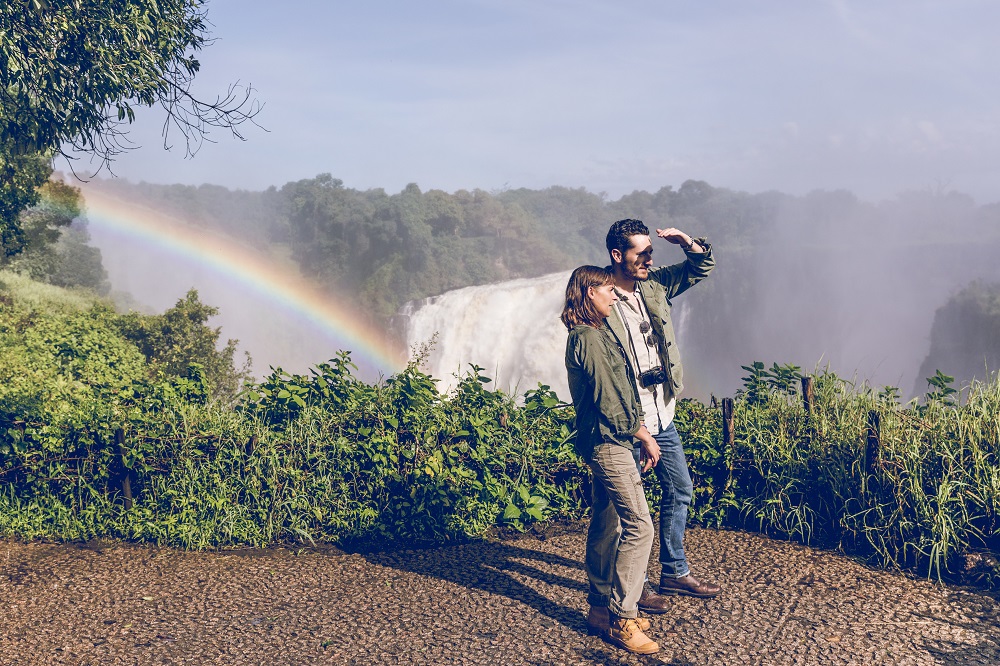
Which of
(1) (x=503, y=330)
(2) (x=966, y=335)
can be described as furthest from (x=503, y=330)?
(2) (x=966, y=335)

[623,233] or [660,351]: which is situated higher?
[623,233]

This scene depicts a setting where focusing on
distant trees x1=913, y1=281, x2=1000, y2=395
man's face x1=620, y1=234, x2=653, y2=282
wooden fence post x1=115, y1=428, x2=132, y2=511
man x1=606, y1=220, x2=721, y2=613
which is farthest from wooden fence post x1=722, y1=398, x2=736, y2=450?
distant trees x1=913, y1=281, x2=1000, y2=395

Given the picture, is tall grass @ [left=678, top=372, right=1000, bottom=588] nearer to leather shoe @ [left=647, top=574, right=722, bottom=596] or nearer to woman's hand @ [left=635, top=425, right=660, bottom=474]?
leather shoe @ [left=647, top=574, right=722, bottom=596]

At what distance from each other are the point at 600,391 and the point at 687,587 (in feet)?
4.61

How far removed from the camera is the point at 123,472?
5746mm

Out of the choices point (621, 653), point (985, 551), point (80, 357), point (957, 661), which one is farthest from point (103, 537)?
point (80, 357)

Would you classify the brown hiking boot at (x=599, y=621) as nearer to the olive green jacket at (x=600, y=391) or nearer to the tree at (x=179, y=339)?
the olive green jacket at (x=600, y=391)

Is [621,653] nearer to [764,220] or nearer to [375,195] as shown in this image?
[375,195]

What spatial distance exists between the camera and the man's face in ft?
1.58

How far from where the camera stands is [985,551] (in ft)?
15.5

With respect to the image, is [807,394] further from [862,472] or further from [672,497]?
[672,497]

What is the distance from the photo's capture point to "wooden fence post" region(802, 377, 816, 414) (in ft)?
18.5

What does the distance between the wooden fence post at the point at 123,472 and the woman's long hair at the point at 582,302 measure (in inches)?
140

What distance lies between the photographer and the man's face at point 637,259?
411cm
